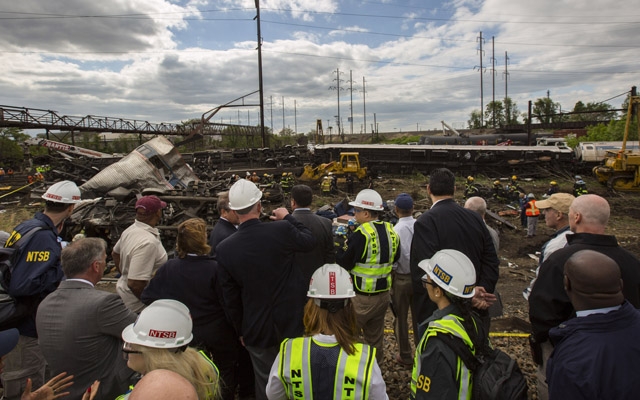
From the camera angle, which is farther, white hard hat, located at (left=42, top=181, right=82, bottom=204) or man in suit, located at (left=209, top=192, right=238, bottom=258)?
man in suit, located at (left=209, top=192, right=238, bottom=258)

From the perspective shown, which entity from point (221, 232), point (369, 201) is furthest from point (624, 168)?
point (221, 232)

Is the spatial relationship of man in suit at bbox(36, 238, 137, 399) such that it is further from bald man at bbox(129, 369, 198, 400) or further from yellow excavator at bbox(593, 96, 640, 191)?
yellow excavator at bbox(593, 96, 640, 191)

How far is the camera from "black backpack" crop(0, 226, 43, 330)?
103 inches

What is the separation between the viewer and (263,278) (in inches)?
101

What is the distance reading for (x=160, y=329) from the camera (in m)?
1.61

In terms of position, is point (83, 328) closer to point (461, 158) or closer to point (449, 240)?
point (449, 240)

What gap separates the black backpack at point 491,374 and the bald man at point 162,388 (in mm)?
1214

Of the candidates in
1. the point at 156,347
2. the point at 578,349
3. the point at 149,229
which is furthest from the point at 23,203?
the point at 578,349

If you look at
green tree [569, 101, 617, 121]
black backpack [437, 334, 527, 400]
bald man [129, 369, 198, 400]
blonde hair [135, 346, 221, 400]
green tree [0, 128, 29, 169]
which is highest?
green tree [569, 101, 617, 121]

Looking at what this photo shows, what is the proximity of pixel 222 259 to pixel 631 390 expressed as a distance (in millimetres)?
2271

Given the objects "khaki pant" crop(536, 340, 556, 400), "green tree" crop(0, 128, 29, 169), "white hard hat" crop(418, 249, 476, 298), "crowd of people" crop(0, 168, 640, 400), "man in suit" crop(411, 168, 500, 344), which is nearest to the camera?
"crowd of people" crop(0, 168, 640, 400)

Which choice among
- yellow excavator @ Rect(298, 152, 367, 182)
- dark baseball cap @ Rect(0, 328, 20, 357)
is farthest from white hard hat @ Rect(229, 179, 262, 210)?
yellow excavator @ Rect(298, 152, 367, 182)

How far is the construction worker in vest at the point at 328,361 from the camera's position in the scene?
1.72 meters

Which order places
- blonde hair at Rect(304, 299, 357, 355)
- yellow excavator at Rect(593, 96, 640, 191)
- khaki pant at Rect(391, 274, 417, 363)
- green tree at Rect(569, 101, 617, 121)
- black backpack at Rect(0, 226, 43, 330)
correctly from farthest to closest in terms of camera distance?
green tree at Rect(569, 101, 617, 121) → yellow excavator at Rect(593, 96, 640, 191) → khaki pant at Rect(391, 274, 417, 363) → black backpack at Rect(0, 226, 43, 330) → blonde hair at Rect(304, 299, 357, 355)
